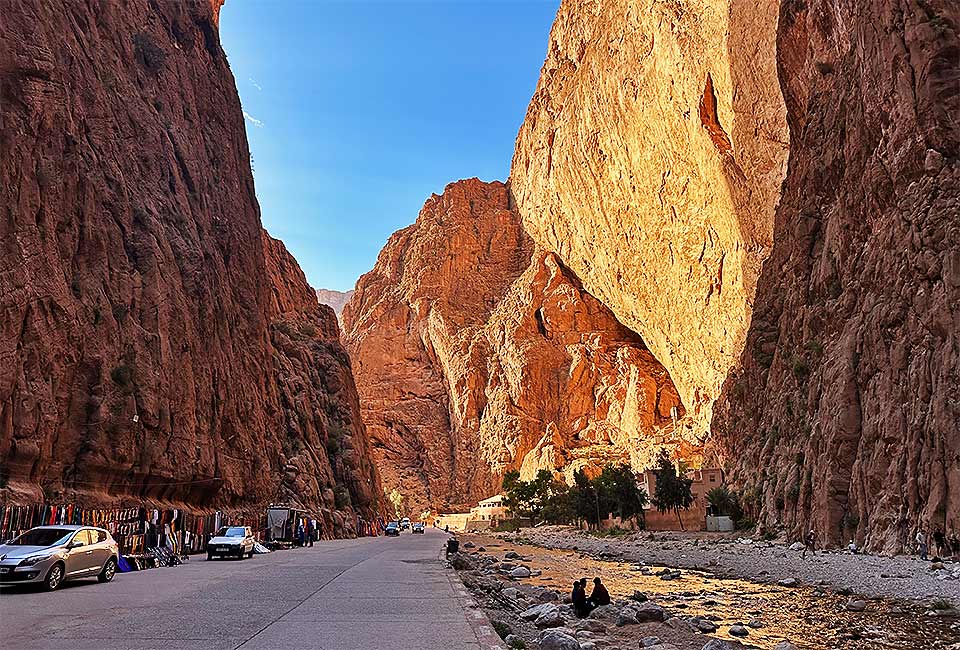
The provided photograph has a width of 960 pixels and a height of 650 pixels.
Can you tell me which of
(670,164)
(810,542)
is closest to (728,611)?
(810,542)

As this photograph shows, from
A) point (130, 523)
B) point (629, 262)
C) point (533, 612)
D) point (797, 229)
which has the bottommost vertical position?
point (533, 612)

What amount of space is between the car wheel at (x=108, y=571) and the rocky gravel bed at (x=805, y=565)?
60.4 ft

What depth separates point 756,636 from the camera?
44.7ft

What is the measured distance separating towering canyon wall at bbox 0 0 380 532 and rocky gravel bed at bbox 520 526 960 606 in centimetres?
2218

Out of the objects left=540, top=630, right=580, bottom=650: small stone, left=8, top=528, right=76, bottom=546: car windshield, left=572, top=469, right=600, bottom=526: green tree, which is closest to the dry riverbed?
left=540, top=630, right=580, bottom=650: small stone

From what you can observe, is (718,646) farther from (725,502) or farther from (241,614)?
(725,502)

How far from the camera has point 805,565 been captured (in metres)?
25.2

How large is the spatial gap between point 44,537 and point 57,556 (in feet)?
3.47

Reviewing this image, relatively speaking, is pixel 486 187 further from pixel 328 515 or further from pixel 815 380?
pixel 815 380

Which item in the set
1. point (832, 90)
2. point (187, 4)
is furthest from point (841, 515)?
point (187, 4)

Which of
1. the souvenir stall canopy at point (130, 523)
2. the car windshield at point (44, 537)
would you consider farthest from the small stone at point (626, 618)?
the souvenir stall canopy at point (130, 523)

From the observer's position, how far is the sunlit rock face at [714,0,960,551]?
24922 mm

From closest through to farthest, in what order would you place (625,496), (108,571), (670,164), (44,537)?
(44,537), (108,571), (625,496), (670,164)

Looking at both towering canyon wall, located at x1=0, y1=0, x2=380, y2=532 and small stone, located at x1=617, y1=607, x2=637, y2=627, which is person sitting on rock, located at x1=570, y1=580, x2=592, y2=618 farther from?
towering canyon wall, located at x1=0, y1=0, x2=380, y2=532
